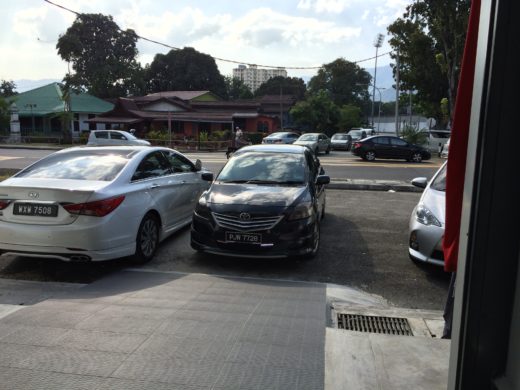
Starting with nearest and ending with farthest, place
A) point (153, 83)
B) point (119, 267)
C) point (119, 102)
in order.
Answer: point (119, 267), point (119, 102), point (153, 83)

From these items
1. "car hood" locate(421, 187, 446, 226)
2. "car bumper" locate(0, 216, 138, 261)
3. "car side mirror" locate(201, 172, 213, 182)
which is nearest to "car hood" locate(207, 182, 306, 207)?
"car side mirror" locate(201, 172, 213, 182)

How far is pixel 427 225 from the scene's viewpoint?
227 inches

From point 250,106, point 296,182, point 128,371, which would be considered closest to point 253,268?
point 296,182

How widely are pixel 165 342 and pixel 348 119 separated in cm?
5100

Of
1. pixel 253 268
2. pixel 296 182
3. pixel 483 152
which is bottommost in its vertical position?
pixel 253 268

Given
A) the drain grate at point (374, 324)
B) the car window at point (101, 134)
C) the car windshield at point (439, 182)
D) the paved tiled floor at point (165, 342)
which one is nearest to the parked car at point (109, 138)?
the car window at point (101, 134)

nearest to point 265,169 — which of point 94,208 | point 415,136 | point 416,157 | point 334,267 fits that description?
point 334,267

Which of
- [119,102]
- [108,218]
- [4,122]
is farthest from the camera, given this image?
[119,102]

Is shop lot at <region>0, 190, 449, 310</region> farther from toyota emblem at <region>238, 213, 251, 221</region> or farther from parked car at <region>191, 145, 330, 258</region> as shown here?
toyota emblem at <region>238, 213, 251, 221</region>

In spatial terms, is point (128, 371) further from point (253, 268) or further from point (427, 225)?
point (427, 225)

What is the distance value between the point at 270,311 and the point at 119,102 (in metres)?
45.2

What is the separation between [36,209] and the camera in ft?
17.6

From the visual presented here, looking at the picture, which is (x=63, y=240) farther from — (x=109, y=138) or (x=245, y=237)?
(x=109, y=138)

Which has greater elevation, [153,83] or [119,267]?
[153,83]
